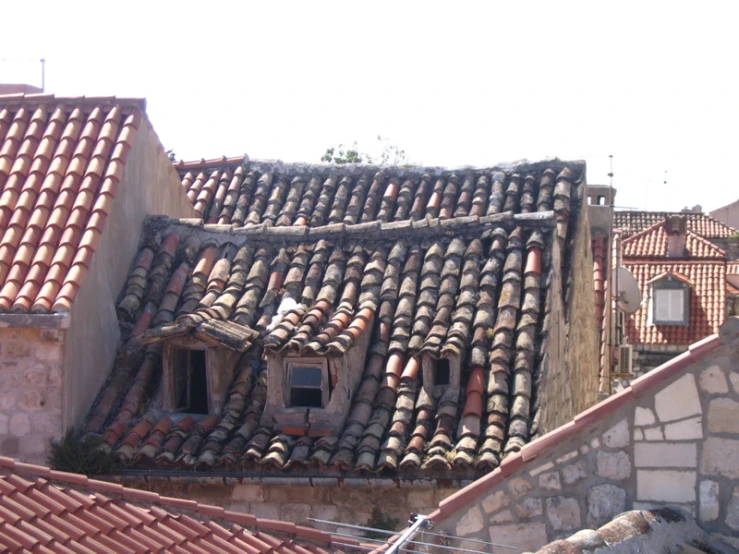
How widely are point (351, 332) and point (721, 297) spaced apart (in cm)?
2495

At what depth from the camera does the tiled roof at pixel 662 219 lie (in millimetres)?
44406

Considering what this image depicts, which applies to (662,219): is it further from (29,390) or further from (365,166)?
(29,390)

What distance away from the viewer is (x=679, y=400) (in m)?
6.85

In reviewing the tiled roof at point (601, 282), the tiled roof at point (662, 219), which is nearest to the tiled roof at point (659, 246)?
the tiled roof at point (662, 219)

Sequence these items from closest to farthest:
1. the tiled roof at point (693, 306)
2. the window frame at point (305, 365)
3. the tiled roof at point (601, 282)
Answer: the window frame at point (305, 365) < the tiled roof at point (601, 282) < the tiled roof at point (693, 306)

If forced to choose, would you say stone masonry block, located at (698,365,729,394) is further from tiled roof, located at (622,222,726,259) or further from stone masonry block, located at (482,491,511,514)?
tiled roof, located at (622,222,726,259)

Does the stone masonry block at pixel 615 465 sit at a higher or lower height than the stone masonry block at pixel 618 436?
lower

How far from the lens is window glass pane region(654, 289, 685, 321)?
32.5 meters

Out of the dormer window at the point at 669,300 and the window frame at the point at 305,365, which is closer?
the window frame at the point at 305,365

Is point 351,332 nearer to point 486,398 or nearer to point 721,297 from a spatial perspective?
point 486,398

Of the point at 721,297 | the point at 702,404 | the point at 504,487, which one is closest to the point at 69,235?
the point at 504,487

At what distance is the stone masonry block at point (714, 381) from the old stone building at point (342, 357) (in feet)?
10.1

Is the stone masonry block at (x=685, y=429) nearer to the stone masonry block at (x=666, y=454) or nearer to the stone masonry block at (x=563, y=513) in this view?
the stone masonry block at (x=666, y=454)

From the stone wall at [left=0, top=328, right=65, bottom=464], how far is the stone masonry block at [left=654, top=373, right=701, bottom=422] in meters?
5.88
